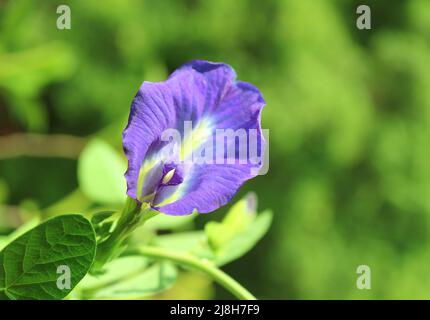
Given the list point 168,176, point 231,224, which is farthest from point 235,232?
point 168,176

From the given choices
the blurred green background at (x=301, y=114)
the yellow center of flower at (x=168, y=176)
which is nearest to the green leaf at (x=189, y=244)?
the yellow center of flower at (x=168, y=176)

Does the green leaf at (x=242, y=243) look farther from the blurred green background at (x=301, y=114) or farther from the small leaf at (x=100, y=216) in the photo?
the blurred green background at (x=301, y=114)

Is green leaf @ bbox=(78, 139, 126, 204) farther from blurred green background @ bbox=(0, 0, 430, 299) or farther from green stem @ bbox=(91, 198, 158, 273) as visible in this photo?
blurred green background @ bbox=(0, 0, 430, 299)

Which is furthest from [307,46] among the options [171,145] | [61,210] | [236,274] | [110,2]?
[171,145]

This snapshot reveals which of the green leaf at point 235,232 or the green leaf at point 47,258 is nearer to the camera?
the green leaf at point 47,258

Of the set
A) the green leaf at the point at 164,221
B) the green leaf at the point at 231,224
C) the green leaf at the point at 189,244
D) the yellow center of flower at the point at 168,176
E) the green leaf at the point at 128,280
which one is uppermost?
the yellow center of flower at the point at 168,176

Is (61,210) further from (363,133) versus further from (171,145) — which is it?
(363,133)

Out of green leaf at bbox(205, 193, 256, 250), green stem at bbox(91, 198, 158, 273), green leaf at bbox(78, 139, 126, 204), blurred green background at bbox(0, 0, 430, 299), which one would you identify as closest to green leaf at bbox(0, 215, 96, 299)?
green stem at bbox(91, 198, 158, 273)
